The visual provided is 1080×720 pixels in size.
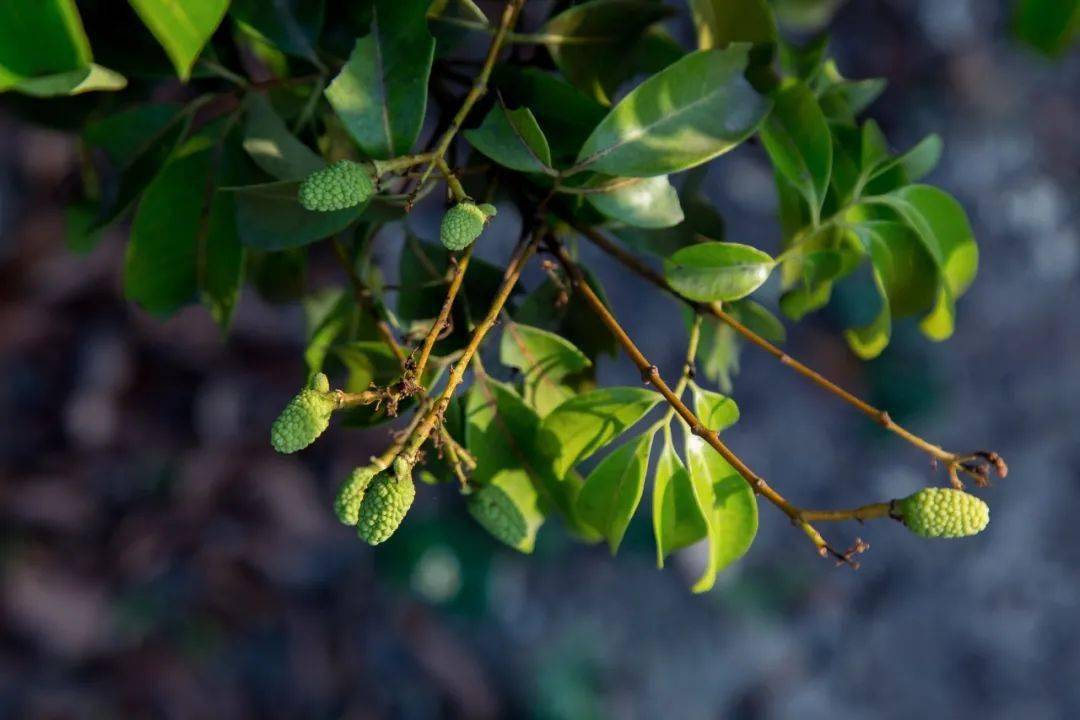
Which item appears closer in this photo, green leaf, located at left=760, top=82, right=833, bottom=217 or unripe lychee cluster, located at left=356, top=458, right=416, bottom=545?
unripe lychee cluster, located at left=356, top=458, right=416, bottom=545

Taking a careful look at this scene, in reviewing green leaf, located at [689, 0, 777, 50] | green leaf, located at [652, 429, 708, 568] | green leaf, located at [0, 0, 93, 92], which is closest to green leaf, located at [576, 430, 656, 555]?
green leaf, located at [652, 429, 708, 568]

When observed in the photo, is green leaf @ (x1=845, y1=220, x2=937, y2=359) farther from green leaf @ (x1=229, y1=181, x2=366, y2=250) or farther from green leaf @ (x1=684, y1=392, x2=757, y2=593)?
green leaf @ (x1=229, y1=181, x2=366, y2=250)

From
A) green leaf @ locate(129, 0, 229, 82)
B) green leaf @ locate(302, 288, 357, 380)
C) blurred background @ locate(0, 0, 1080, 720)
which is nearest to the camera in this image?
green leaf @ locate(129, 0, 229, 82)

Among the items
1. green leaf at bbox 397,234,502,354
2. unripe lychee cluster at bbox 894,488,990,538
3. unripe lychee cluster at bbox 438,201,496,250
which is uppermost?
unripe lychee cluster at bbox 438,201,496,250

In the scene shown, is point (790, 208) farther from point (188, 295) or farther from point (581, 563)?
point (581, 563)

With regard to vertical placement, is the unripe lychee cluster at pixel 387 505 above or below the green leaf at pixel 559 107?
below

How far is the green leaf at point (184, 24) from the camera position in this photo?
39 centimetres

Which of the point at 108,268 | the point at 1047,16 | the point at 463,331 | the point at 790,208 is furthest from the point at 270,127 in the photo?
the point at 108,268

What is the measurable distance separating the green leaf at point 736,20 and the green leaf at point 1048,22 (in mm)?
214

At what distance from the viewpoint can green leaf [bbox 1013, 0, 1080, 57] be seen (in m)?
0.63

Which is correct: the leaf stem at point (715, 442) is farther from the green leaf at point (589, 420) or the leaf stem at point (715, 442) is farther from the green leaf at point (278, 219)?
the green leaf at point (278, 219)

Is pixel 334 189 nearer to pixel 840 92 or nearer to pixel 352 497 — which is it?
pixel 352 497

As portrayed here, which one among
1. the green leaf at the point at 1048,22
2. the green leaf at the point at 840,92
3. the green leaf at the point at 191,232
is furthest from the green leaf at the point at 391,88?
the green leaf at the point at 1048,22

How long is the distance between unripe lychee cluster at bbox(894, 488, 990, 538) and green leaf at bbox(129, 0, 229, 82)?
0.36 m
